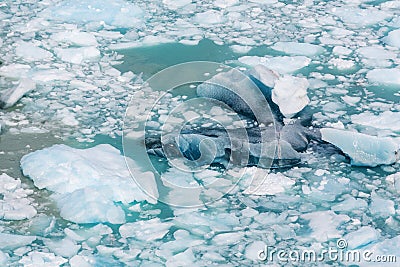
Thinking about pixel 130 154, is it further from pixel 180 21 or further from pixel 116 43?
pixel 180 21

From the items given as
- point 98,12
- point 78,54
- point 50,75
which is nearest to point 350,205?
point 50,75

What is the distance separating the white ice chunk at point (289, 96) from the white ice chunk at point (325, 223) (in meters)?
0.88

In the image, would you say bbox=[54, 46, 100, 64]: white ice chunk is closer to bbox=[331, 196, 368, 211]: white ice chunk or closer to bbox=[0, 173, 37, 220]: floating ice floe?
bbox=[0, 173, 37, 220]: floating ice floe

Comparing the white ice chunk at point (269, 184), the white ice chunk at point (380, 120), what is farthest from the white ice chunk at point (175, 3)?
the white ice chunk at point (269, 184)

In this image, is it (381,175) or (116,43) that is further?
(116,43)

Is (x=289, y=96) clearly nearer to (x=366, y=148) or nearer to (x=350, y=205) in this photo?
(x=366, y=148)

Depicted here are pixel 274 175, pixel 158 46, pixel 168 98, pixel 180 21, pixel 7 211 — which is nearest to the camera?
pixel 7 211

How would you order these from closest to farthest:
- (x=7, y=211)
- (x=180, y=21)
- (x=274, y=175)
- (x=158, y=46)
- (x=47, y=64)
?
(x=7, y=211) → (x=274, y=175) → (x=47, y=64) → (x=158, y=46) → (x=180, y=21)

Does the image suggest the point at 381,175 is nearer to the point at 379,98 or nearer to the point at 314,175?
the point at 314,175

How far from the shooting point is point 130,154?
3527 millimetres

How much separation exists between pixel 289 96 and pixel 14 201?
152 cm

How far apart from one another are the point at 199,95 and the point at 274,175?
0.92m

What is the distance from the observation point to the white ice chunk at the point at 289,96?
3.88 m

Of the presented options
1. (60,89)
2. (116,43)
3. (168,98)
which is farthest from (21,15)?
(168,98)
